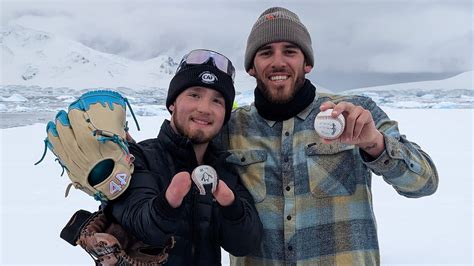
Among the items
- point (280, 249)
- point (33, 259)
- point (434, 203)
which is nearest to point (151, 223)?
point (280, 249)

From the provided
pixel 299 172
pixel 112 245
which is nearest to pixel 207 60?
pixel 299 172

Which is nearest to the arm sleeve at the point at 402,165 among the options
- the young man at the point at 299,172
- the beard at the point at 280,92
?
the young man at the point at 299,172

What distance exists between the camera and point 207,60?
83.9 inches

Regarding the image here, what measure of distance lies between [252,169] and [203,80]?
442 millimetres

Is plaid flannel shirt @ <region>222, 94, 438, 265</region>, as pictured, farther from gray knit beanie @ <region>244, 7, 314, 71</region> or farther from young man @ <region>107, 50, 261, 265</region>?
gray knit beanie @ <region>244, 7, 314, 71</region>

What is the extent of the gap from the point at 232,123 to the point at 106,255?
0.86m

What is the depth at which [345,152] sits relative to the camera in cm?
208

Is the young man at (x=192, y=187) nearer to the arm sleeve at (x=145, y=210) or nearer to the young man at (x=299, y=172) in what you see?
the arm sleeve at (x=145, y=210)

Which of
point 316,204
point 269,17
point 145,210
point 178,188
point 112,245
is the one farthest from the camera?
point 269,17

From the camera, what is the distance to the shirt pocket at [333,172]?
6.78 feet

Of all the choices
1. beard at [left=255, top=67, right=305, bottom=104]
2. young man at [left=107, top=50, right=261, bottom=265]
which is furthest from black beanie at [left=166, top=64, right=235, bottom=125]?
beard at [left=255, top=67, right=305, bottom=104]

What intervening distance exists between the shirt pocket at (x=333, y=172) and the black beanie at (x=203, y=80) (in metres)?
0.45

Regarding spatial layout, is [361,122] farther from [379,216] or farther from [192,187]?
[379,216]

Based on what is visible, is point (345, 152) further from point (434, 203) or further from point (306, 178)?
point (434, 203)
